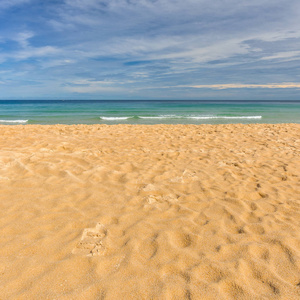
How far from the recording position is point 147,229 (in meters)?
2.57

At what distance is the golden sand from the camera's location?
1.84 m

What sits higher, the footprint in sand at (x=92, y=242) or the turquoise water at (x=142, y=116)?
the turquoise water at (x=142, y=116)

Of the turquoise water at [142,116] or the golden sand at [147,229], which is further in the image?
the turquoise water at [142,116]

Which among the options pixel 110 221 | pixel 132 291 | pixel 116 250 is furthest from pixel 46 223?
pixel 132 291

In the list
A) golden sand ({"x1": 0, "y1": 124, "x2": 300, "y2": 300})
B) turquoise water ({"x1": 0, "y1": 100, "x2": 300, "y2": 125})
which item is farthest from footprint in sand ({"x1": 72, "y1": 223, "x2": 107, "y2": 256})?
turquoise water ({"x1": 0, "y1": 100, "x2": 300, "y2": 125})

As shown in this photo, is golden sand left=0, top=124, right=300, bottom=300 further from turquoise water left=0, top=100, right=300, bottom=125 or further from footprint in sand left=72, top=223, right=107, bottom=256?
turquoise water left=0, top=100, right=300, bottom=125

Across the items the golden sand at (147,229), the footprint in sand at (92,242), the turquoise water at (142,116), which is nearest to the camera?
the golden sand at (147,229)

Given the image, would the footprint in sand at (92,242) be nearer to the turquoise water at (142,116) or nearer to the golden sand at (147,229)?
the golden sand at (147,229)

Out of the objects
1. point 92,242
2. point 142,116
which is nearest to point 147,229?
point 92,242

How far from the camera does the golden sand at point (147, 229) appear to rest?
1.84 m

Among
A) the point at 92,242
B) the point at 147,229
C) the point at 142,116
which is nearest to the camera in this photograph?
the point at 92,242

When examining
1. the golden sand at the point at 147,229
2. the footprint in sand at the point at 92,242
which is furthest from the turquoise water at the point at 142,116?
the footprint in sand at the point at 92,242

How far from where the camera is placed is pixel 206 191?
3596 mm

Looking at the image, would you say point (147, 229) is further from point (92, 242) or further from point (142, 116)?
point (142, 116)
